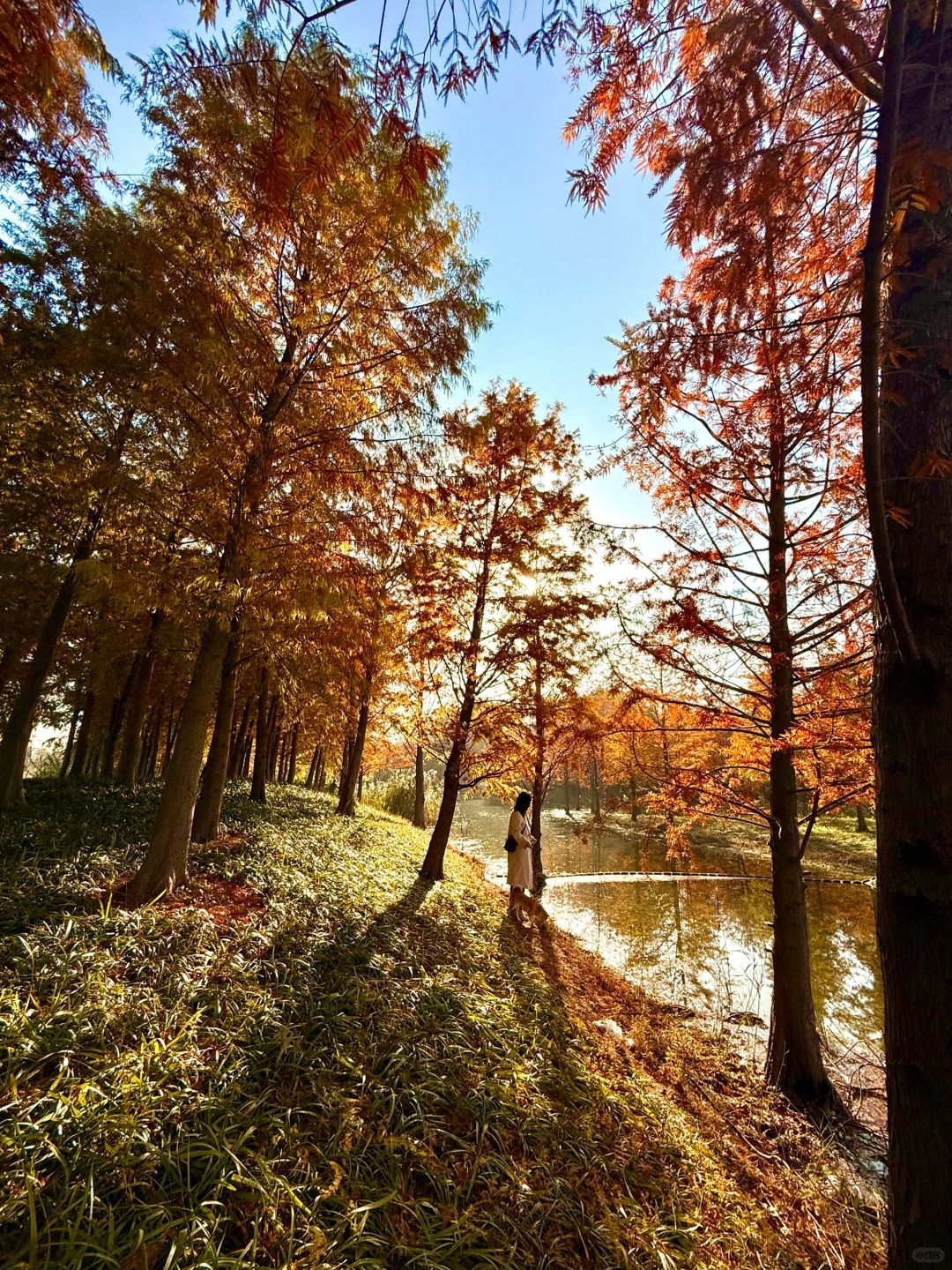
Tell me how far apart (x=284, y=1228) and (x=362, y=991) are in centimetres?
190

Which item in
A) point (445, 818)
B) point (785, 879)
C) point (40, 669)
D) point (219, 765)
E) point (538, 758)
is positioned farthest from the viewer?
point (538, 758)

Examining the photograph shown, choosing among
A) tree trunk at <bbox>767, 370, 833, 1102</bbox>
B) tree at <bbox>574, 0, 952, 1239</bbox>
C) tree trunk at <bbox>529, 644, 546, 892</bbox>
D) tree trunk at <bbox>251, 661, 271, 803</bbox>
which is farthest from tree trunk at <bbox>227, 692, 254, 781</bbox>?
tree at <bbox>574, 0, 952, 1239</bbox>

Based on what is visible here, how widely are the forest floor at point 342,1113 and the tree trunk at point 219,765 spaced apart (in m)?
1.98

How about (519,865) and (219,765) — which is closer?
(519,865)

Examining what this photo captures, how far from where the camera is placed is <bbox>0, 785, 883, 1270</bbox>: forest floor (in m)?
2.06

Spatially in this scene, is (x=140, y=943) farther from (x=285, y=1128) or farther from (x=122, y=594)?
(x=122, y=594)

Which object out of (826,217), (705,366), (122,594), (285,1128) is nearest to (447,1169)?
(285,1128)

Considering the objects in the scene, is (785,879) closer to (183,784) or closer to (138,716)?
(183,784)

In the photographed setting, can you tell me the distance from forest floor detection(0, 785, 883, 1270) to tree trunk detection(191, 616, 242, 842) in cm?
198

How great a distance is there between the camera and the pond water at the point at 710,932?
721 centimetres

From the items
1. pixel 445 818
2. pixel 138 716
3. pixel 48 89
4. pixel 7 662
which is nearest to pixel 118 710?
pixel 7 662

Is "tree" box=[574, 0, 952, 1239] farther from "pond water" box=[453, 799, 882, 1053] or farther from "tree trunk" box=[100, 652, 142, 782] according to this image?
"tree trunk" box=[100, 652, 142, 782]

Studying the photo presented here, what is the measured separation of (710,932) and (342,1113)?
33.2 feet

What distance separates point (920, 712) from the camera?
167 cm
